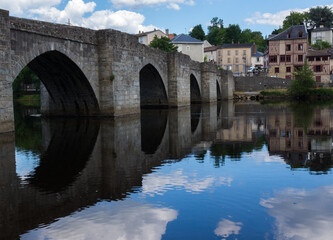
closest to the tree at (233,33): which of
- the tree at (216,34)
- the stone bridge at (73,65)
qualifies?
the tree at (216,34)

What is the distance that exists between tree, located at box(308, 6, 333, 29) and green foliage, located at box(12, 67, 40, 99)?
265 ft

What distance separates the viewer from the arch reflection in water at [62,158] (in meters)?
7.00

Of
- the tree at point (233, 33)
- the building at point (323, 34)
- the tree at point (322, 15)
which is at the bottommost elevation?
the building at point (323, 34)

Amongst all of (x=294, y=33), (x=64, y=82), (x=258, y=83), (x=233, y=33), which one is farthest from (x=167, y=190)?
(x=233, y=33)

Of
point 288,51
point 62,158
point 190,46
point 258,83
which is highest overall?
point 190,46

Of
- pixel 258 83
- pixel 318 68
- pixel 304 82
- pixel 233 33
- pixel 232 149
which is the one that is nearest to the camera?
pixel 232 149

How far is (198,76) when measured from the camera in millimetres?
42531

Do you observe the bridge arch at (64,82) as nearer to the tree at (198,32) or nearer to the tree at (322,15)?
the tree at (198,32)

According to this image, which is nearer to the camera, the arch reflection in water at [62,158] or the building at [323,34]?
the arch reflection in water at [62,158]

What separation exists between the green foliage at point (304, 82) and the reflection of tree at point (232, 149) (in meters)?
40.5

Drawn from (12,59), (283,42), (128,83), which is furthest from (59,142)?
(283,42)

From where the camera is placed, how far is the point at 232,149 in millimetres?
10797

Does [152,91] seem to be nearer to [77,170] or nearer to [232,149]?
[232,149]

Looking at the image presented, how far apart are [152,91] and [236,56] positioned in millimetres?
64337
